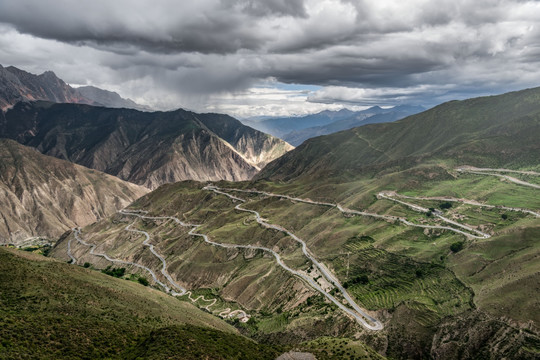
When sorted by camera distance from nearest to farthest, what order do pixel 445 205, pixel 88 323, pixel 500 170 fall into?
pixel 88 323, pixel 445 205, pixel 500 170

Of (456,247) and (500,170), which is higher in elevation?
(500,170)

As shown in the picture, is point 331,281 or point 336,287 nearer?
point 336,287

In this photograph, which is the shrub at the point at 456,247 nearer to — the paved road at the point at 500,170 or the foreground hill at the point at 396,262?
the foreground hill at the point at 396,262

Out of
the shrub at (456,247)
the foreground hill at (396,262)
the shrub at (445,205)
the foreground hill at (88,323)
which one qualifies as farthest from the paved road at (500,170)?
the foreground hill at (88,323)

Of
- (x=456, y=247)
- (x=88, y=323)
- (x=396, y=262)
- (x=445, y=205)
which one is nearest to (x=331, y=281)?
(x=396, y=262)

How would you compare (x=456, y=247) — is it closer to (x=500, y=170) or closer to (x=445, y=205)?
(x=445, y=205)

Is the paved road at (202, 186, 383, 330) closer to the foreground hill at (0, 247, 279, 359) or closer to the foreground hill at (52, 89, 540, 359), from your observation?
the foreground hill at (52, 89, 540, 359)

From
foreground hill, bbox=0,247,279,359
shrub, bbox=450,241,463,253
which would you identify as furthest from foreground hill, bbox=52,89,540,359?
foreground hill, bbox=0,247,279,359

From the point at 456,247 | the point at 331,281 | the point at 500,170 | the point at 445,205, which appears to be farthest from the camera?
the point at 500,170

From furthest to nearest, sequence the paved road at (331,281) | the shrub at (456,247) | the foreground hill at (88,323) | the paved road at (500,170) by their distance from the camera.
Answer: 1. the paved road at (500,170)
2. the shrub at (456,247)
3. the paved road at (331,281)
4. the foreground hill at (88,323)
